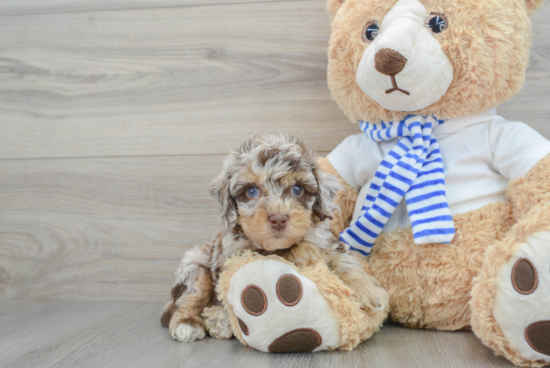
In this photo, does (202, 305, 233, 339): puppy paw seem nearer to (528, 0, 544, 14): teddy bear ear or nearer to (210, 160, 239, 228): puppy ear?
(210, 160, 239, 228): puppy ear

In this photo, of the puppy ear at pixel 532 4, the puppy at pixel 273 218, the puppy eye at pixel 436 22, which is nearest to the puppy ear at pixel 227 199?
the puppy at pixel 273 218

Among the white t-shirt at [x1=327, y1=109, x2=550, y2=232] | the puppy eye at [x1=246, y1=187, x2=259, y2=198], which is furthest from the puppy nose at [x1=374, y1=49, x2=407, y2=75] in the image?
the puppy eye at [x1=246, y1=187, x2=259, y2=198]

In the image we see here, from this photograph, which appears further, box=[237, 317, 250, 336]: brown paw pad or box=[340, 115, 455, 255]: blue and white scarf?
box=[340, 115, 455, 255]: blue and white scarf

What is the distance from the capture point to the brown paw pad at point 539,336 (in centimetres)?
112

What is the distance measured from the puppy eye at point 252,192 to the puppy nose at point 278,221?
0.12 meters

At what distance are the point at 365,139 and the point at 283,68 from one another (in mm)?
516

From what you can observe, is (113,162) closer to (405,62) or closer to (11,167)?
(11,167)

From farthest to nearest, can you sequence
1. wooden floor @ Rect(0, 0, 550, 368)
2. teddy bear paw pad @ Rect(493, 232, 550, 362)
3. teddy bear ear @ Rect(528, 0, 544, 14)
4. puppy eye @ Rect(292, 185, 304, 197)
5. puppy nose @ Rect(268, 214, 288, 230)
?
wooden floor @ Rect(0, 0, 550, 368) < teddy bear ear @ Rect(528, 0, 544, 14) < puppy eye @ Rect(292, 185, 304, 197) < puppy nose @ Rect(268, 214, 288, 230) < teddy bear paw pad @ Rect(493, 232, 550, 362)

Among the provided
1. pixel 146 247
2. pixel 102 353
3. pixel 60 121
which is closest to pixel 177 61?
pixel 60 121

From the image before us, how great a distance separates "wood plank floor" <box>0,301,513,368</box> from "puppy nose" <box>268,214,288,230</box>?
1.21ft

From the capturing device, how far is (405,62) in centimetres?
137

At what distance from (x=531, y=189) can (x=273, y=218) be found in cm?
76

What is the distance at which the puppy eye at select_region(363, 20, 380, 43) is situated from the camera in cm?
148

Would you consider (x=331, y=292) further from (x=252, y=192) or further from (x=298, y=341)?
(x=252, y=192)
